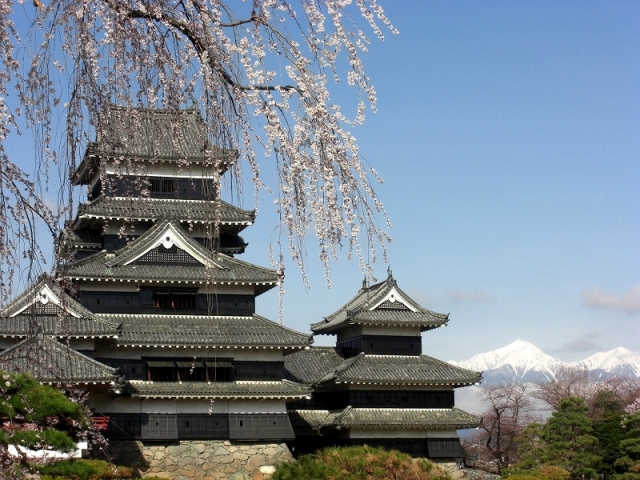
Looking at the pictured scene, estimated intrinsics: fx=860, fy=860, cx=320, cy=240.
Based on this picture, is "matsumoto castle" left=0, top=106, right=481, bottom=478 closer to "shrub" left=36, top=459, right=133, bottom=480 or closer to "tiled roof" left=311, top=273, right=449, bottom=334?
"tiled roof" left=311, top=273, right=449, bottom=334

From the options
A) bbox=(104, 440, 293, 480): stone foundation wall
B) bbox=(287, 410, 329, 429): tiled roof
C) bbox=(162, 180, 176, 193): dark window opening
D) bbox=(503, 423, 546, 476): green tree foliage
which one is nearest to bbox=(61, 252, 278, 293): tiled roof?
bbox=(162, 180, 176, 193): dark window opening

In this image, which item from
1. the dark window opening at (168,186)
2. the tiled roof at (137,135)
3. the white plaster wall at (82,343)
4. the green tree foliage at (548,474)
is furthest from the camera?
the dark window opening at (168,186)

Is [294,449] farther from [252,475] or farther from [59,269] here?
[59,269]

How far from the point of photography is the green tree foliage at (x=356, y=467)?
1950 cm

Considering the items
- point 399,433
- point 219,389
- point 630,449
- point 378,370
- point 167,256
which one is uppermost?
point 167,256

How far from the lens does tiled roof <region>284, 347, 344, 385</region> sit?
109 feet

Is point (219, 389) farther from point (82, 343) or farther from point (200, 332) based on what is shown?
point (82, 343)

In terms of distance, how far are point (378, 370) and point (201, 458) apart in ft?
24.8

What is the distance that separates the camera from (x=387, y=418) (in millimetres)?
31062

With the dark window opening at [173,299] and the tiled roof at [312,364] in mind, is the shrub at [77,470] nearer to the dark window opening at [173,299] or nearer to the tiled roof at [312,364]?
the dark window opening at [173,299]

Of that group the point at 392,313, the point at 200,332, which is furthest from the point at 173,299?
the point at 392,313

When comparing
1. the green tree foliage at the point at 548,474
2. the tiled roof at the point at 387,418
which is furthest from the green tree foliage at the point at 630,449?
the tiled roof at the point at 387,418

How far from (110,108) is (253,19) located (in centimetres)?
124

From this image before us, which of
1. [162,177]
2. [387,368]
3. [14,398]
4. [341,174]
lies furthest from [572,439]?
[341,174]
